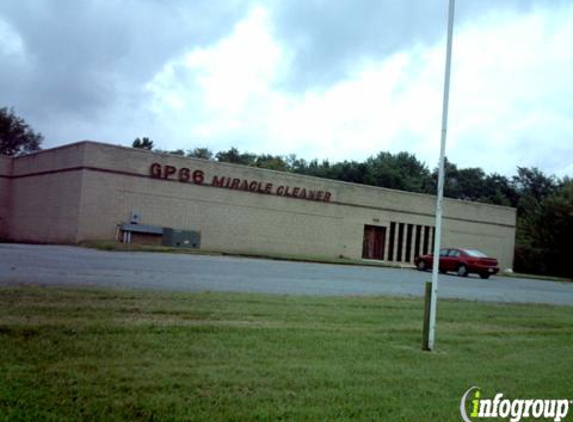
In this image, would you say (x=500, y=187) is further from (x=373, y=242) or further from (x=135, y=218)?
(x=135, y=218)

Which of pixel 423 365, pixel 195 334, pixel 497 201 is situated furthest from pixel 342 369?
pixel 497 201

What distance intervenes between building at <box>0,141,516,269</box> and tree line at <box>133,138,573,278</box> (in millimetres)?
8180

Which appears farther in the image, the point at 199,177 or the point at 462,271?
the point at 199,177

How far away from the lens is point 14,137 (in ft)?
203

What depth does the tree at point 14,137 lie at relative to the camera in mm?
61094

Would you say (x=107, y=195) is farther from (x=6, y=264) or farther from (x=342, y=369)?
(x=342, y=369)

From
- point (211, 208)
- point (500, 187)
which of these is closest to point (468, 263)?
point (211, 208)

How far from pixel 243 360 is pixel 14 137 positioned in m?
62.2

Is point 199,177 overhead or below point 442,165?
overhead

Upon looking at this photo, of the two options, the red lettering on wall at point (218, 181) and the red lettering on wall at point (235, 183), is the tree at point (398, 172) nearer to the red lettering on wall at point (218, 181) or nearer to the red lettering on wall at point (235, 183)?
the red lettering on wall at point (235, 183)

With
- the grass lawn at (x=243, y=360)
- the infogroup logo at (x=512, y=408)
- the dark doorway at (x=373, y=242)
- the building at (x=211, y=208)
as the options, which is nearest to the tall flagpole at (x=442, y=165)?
the grass lawn at (x=243, y=360)

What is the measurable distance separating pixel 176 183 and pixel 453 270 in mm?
17217

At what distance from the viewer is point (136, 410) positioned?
4895 mm

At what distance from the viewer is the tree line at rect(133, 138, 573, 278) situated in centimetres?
5372
